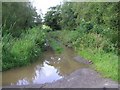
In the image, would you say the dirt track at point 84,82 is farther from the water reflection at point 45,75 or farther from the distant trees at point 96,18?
the distant trees at point 96,18

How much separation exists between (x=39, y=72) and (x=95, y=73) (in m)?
2.92

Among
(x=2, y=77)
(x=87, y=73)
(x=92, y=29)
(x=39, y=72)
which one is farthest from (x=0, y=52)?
(x=92, y=29)

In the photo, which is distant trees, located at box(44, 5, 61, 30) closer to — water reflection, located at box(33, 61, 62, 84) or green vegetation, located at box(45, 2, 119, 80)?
green vegetation, located at box(45, 2, 119, 80)

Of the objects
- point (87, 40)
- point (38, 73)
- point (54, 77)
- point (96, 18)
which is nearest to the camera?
point (54, 77)

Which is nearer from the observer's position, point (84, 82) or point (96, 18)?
point (84, 82)

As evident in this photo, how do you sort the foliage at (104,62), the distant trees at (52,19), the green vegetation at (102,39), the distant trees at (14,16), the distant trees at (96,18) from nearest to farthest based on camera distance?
1. the foliage at (104,62)
2. the green vegetation at (102,39)
3. the distant trees at (96,18)
4. the distant trees at (14,16)
5. the distant trees at (52,19)

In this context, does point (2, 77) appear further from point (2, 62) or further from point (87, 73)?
point (87, 73)

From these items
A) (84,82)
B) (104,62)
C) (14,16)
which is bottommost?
(84,82)

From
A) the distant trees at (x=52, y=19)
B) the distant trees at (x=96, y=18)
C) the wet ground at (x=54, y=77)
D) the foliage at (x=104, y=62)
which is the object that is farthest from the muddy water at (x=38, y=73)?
the distant trees at (x=52, y=19)

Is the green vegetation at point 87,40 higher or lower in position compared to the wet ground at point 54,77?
higher

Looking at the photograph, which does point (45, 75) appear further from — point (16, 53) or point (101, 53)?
point (101, 53)

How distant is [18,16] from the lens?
16.3 meters

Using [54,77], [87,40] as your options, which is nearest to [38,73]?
[54,77]

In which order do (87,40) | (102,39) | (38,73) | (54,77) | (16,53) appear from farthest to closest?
(87,40) < (102,39) < (16,53) < (38,73) < (54,77)
